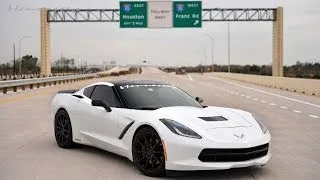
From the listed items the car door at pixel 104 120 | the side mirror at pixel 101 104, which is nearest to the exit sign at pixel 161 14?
the car door at pixel 104 120

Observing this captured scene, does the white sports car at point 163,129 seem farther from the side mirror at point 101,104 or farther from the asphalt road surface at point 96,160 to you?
the asphalt road surface at point 96,160

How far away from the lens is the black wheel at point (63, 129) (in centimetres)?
930

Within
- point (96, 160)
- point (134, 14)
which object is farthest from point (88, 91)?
point (134, 14)

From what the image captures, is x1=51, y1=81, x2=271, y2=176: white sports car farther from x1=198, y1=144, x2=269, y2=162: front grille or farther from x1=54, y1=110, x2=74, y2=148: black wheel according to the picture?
x1=54, y1=110, x2=74, y2=148: black wheel

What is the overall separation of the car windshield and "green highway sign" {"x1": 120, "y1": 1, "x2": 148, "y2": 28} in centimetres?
4342

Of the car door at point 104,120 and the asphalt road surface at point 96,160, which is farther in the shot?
the car door at point 104,120

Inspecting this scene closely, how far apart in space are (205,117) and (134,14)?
4573 cm

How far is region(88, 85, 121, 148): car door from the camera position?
25.7 ft

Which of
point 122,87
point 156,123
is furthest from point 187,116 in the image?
point 122,87

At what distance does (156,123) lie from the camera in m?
6.89

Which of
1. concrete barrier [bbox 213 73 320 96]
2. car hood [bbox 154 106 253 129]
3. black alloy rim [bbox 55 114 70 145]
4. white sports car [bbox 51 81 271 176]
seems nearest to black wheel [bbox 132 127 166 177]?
white sports car [bbox 51 81 271 176]

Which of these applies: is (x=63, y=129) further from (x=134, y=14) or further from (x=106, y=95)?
(x=134, y=14)

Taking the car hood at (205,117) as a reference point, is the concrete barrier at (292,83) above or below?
below

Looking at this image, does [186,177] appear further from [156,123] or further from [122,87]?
[122,87]
